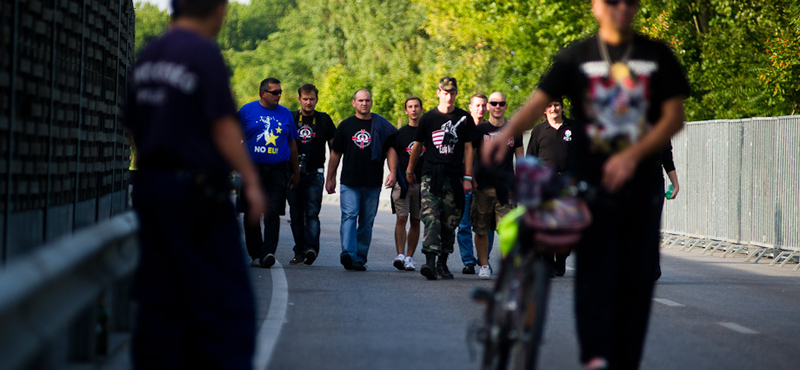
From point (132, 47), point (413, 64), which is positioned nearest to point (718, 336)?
point (132, 47)

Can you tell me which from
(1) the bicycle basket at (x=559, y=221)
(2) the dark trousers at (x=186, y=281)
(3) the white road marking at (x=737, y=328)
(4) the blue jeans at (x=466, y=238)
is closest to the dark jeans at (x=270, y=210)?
(4) the blue jeans at (x=466, y=238)

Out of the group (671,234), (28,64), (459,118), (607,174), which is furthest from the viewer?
(671,234)

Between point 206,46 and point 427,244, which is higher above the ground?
point 206,46

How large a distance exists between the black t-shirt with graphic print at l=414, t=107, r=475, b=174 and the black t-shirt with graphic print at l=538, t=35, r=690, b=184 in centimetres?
623

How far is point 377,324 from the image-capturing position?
331 inches

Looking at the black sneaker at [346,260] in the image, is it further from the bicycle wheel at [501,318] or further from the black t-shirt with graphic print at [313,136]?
the bicycle wheel at [501,318]

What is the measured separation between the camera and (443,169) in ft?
38.5

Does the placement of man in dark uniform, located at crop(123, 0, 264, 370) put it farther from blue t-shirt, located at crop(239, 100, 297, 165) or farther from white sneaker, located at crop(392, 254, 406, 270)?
white sneaker, located at crop(392, 254, 406, 270)

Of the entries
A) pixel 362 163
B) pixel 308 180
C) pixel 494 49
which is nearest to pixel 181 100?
pixel 362 163

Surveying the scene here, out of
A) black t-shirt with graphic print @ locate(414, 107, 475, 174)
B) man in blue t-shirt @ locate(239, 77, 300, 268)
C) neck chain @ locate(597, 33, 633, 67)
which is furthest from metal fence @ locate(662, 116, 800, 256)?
neck chain @ locate(597, 33, 633, 67)

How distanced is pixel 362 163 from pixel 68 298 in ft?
26.5

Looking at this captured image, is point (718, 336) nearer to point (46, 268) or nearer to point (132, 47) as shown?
point (46, 268)

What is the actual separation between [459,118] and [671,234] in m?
8.69

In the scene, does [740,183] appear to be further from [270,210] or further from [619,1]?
[619,1]
